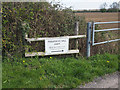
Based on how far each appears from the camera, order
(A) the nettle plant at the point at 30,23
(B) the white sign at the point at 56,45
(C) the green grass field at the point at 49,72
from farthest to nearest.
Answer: (B) the white sign at the point at 56,45 → (A) the nettle plant at the point at 30,23 → (C) the green grass field at the point at 49,72

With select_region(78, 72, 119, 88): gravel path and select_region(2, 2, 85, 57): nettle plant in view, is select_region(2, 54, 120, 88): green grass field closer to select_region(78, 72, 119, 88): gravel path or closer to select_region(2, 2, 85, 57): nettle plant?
select_region(78, 72, 119, 88): gravel path

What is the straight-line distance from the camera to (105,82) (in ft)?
12.7

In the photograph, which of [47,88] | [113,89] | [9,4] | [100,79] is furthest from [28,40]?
[113,89]

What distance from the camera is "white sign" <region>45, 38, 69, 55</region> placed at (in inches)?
197

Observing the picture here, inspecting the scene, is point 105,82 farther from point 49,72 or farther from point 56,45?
point 56,45

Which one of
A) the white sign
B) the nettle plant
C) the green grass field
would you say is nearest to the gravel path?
the green grass field

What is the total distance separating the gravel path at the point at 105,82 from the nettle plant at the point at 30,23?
2173mm

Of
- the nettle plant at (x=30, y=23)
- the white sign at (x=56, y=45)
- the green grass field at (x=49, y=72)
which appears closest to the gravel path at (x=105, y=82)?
the green grass field at (x=49, y=72)

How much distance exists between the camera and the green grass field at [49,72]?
359cm

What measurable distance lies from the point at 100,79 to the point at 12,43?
9.73ft

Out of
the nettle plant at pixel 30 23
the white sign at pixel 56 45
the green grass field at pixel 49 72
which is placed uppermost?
the nettle plant at pixel 30 23

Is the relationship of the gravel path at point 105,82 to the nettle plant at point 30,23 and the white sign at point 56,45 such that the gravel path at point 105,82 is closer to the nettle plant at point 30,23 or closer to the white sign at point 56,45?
the white sign at point 56,45

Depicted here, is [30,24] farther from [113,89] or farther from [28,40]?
[113,89]

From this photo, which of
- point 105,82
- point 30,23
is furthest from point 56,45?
point 105,82
